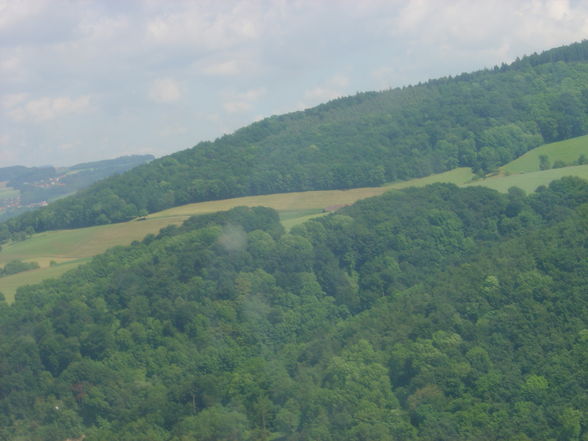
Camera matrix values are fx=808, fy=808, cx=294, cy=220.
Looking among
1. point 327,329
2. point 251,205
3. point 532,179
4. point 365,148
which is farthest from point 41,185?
point 327,329

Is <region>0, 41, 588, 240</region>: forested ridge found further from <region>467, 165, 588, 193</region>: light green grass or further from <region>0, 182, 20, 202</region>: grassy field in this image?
<region>0, 182, 20, 202</region>: grassy field

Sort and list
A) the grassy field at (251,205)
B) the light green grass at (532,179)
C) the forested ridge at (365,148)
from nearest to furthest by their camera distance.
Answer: the light green grass at (532,179) → the grassy field at (251,205) → the forested ridge at (365,148)

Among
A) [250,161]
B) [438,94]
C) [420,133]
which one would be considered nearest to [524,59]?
[438,94]

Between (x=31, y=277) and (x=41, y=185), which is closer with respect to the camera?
(x=31, y=277)

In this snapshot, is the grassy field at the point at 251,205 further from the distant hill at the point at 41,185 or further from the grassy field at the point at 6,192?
the grassy field at the point at 6,192

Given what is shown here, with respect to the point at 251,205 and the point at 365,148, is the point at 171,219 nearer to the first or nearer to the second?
the point at 251,205

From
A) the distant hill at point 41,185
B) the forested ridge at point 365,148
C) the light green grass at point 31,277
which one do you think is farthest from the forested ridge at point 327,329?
the distant hill at point 41,185

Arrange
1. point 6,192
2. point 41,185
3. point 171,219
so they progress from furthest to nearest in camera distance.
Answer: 1. point 41,185
2. point 6,192
3. point 171,219

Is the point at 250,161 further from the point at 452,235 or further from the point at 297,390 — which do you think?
the point at 297,390
